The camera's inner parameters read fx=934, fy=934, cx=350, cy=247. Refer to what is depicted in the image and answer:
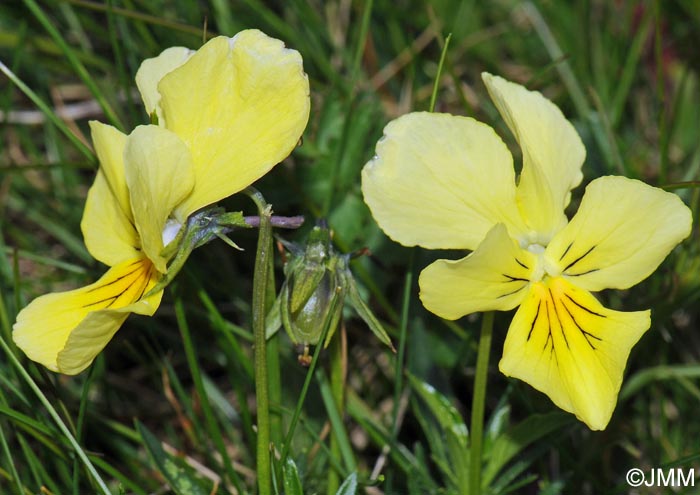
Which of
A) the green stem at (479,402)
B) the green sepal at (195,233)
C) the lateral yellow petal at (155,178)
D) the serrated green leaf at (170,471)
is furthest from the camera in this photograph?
the serrated green leaf at (170,471)

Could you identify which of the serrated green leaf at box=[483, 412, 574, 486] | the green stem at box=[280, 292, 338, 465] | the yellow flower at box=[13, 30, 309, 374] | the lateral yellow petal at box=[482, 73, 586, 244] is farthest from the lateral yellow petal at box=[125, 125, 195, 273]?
the serrated green leaf at box=[483, 412, 574, 486]

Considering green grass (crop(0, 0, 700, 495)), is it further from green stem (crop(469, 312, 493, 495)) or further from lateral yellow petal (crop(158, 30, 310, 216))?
lateral yellow petal (crop(158, 30, 310, 216))

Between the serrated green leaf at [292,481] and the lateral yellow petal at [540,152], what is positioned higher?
the lateral yellow petal at [540,152]

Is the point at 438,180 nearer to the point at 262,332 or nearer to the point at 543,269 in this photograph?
the point at 543,269

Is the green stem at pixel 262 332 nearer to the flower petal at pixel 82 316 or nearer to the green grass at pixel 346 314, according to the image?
the green grass at pixel 346 314

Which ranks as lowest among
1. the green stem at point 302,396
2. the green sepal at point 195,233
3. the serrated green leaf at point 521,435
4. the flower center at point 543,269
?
the serrated green leaf at point 521,435

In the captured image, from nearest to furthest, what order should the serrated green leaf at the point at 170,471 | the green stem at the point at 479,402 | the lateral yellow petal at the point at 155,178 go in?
the lateral yellow petal at the point at 155,178, the green stem at the point at 479,402, the serrated green leaf at the point at 170,471

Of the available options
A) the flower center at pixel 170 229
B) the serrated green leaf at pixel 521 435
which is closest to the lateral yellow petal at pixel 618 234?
the serrated green leaf at pixel 521 435
